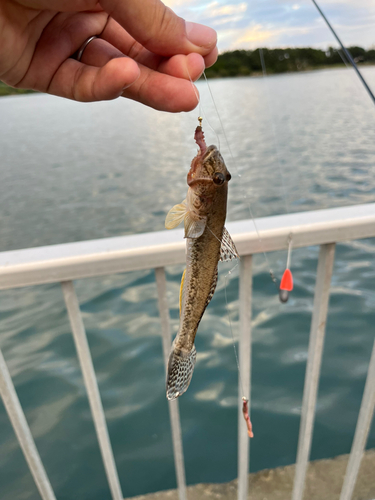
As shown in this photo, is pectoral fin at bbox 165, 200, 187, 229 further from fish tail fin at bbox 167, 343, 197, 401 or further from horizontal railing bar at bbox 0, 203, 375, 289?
horizontal railing bar at bbox 0, 203, 375, 289

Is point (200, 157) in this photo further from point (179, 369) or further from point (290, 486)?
point (290, 486)

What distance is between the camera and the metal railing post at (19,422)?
140 centimetres

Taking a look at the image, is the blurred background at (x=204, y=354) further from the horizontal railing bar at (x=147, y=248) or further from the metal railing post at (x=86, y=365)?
the metal railing post at (x=86, y=365)

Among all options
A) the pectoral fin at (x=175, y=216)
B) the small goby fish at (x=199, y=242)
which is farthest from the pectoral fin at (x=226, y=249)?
the pectoral fin at (x=175, y=216)

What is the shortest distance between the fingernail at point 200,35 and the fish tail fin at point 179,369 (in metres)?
0.67

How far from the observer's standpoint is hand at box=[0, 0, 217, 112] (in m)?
0.76

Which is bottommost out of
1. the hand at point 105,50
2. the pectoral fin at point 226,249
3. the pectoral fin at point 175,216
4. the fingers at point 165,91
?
the pectoral fin at point 226,249

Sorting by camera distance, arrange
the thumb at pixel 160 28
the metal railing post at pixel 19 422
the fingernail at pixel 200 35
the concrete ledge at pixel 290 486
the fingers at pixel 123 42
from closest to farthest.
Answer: the thumb at pixel 160 28 → the fingernail at pixel 200 35 → the fingers at pixel 123 42 → the metal railing post at pixel 19 422 → the concrete ledge at pixel 290 486

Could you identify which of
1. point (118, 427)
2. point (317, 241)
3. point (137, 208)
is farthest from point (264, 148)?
point (317, 241)

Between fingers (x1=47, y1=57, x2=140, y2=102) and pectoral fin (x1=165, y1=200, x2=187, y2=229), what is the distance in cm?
27

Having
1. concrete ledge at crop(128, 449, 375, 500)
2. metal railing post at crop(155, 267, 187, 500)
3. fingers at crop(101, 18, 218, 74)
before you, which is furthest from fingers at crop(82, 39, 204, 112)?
concrete ledge at crop(128, 449, 375, 500)

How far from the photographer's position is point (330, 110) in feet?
54.9

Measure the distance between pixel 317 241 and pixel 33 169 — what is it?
13.7 metres

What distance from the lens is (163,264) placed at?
1.33 meters
